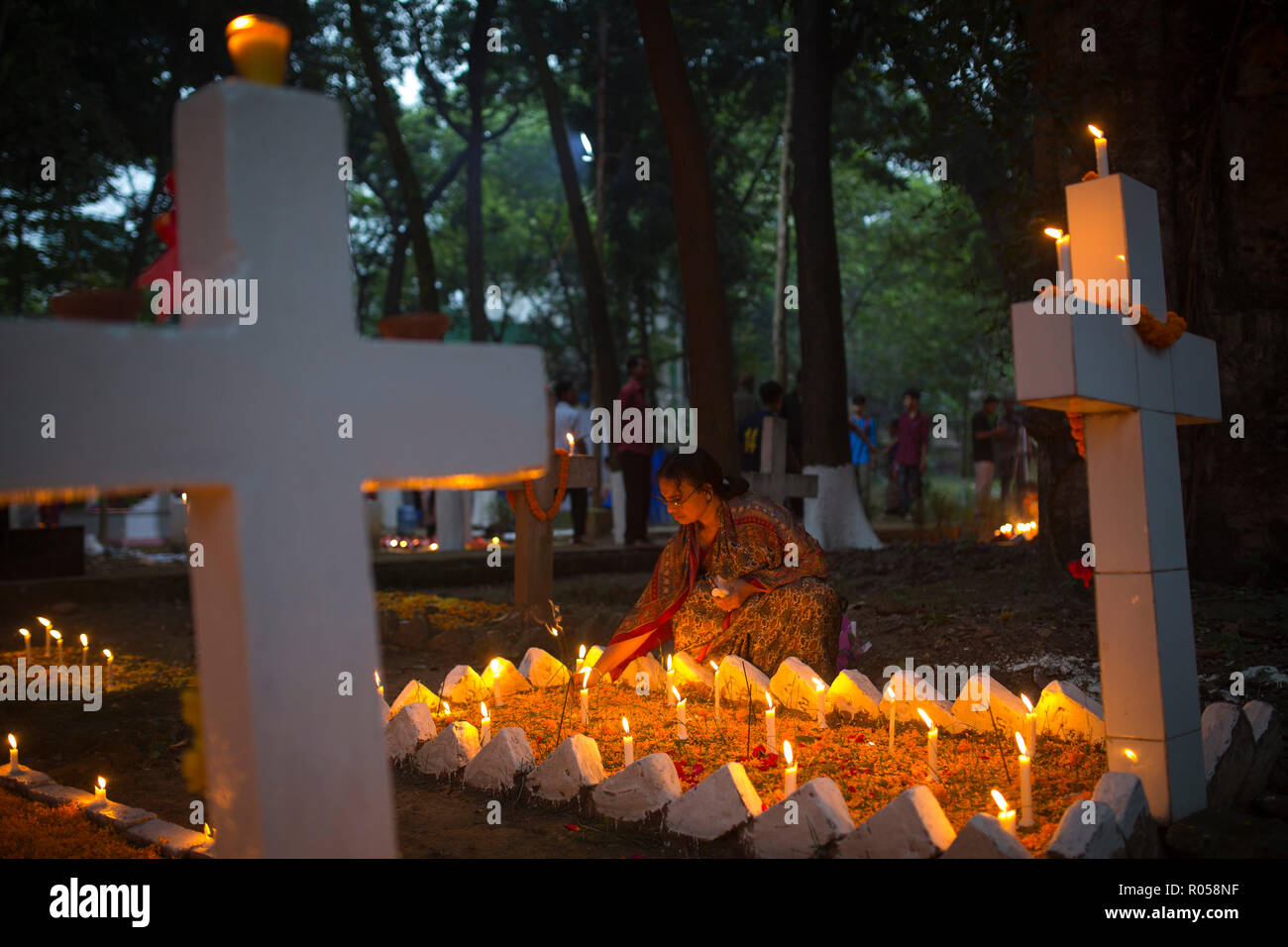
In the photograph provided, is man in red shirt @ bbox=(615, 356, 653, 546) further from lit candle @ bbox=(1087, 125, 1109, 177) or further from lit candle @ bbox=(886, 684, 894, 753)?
lit candle @ bbox=(1087, 125, 1109, 177)

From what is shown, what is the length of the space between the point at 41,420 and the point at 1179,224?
23.4 ft

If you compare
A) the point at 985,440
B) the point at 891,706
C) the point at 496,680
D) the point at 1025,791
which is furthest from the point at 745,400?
the point at 1025,791

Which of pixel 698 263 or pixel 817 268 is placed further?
pixel 817 268

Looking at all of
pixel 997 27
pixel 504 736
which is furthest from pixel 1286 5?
pixel 504 736

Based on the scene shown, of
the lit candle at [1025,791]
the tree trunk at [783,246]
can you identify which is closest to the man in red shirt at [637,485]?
the tree trunk at [783,246]

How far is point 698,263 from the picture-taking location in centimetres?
923

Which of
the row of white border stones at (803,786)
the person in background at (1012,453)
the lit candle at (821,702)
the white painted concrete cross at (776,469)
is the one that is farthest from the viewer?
the person in background at (1012,453)

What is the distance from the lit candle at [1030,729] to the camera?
405 centimetres

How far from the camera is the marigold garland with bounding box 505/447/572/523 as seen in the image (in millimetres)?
7383

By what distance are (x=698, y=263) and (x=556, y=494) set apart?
271 cm

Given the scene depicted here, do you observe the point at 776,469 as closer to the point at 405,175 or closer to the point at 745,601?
the point at 745,601

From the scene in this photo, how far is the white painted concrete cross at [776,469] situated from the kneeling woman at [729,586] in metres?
3.86

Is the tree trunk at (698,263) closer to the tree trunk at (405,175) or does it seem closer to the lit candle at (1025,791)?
the lit candle at (1025,791)
